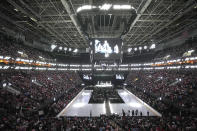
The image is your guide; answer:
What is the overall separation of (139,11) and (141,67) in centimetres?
3090

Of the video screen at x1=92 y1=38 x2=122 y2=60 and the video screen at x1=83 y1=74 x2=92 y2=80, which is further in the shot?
the video screen at x1=83 y1=74 x2=92 y2=80

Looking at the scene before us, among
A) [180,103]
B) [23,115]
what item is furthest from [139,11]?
[23,115]

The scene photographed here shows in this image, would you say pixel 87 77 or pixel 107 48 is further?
pixel 87 77

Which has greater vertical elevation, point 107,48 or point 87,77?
point 107,48

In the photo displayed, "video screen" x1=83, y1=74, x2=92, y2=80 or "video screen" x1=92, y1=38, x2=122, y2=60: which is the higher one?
"video screen" x1=92, y1=38, x2=122, y2=60

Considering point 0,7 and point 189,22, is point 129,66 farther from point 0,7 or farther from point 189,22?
point 0,7

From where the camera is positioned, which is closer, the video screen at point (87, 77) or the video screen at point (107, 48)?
the video screen at point (107, 48)

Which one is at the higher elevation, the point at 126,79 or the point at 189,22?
the point at 189,22

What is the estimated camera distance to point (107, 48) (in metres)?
20.8

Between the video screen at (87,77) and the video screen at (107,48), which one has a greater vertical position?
the video screen at (107,48)

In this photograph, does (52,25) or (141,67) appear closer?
(52,25)

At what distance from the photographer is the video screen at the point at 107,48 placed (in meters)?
20.5

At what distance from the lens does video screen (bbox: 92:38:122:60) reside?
20.5 m

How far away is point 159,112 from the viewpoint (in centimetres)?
1780
